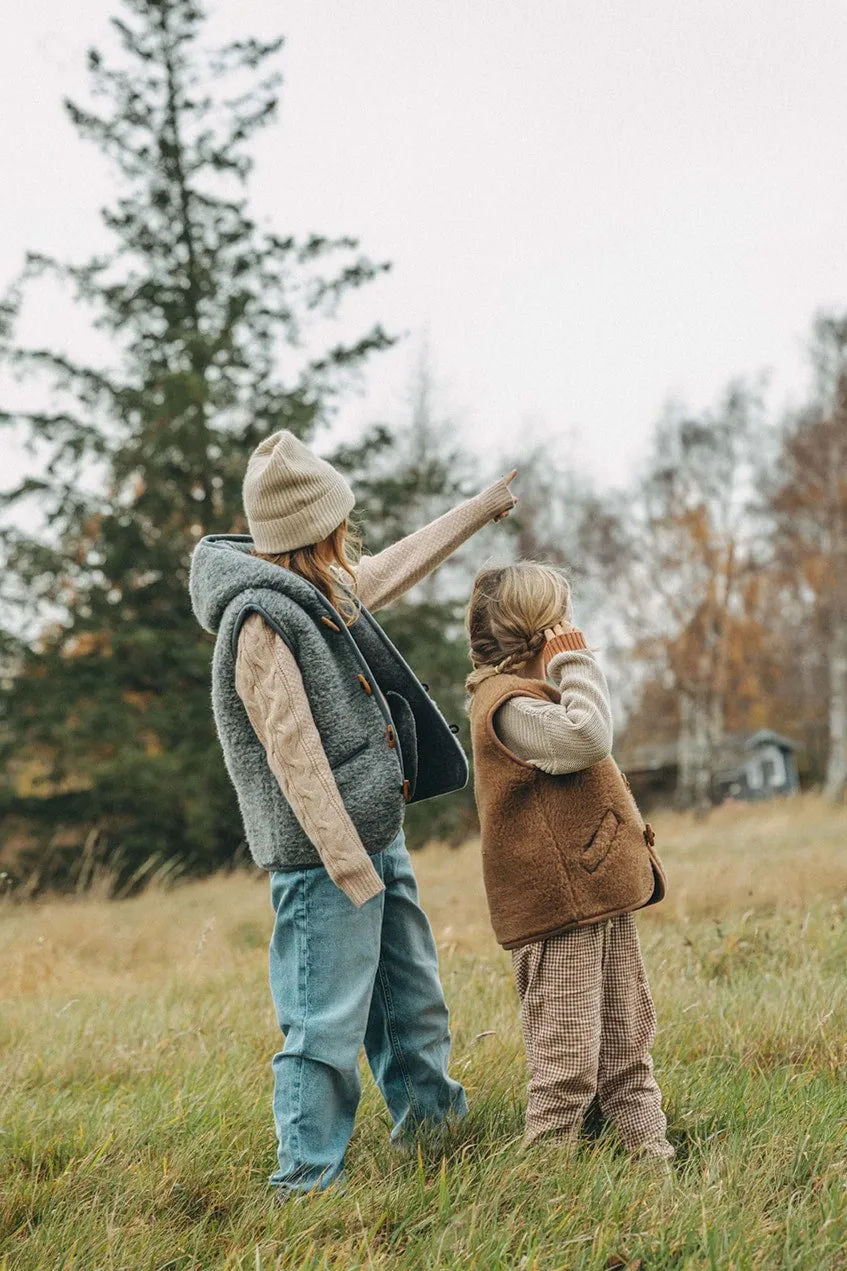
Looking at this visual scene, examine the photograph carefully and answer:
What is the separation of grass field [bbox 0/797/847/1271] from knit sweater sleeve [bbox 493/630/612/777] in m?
0.91

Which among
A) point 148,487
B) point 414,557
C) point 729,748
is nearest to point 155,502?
point 148,487

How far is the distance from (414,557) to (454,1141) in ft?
5.05

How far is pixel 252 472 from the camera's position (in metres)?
2.87

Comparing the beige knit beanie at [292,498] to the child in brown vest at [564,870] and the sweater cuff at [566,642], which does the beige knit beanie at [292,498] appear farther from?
the sweater cuff at [566,642]

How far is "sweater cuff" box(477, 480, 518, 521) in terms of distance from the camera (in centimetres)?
316

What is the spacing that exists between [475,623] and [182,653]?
912 cm

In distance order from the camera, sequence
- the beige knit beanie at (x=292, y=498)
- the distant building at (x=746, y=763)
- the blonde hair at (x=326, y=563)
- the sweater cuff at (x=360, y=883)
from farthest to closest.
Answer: the distant building at (x=746, y=763) < the blonde hair at (x=326, y=563) < the beige knit beanie at (x=292, y=498) < the sweater cuff at (x=360, y=883)

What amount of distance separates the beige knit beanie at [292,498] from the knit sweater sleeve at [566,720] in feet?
2.14

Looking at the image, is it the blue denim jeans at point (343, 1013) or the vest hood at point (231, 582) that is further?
the vest hood at point (231, 582)

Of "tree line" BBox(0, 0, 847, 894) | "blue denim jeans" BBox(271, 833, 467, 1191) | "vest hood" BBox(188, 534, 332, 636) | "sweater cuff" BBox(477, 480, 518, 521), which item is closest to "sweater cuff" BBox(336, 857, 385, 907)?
"blue denim jeans" BBox(271, 833, 467, 1191)

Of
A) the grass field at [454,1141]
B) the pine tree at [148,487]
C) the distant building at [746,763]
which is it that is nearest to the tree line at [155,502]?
the pine tree at [148,487]

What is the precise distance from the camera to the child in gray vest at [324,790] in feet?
8.44

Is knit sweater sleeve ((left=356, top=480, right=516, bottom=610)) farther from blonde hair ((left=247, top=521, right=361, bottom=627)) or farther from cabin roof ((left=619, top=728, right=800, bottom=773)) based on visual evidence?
cabin roof ((left=619, top=728, right=800, bottom=773))

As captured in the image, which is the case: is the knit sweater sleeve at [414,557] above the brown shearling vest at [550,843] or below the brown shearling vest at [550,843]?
above
